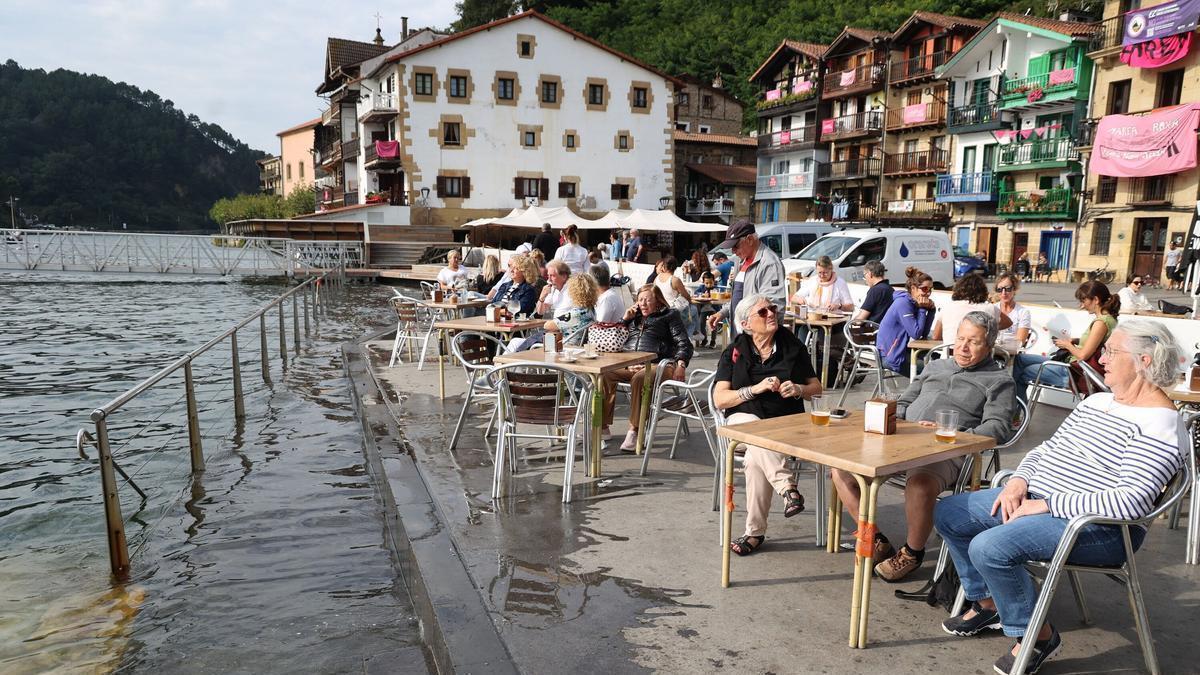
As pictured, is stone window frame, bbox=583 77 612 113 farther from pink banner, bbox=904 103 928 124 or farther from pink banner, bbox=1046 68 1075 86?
pink banner, bbox=1046 68 1075 86

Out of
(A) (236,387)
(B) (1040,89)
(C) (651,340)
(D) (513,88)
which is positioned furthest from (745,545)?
(D) (513,88)

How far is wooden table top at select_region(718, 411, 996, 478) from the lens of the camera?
3.17m

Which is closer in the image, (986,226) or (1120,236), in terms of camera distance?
(1120,236)

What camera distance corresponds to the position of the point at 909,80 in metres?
40.6

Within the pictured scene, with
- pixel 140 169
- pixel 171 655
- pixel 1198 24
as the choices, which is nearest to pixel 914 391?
pixel 171 655

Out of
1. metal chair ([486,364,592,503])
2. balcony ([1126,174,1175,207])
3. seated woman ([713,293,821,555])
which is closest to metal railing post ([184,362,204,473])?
metal chair ([486,364,592,503])

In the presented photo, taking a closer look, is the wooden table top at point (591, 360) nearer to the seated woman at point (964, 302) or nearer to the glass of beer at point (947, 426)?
the glass of beer at point (947, 426)

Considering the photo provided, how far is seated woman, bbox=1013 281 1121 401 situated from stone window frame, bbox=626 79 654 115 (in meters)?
38.9

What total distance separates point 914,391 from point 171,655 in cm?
405

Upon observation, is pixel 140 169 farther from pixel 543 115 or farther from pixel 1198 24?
pixel 1198 24

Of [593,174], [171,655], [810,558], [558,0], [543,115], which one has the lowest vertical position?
→ [171,655]

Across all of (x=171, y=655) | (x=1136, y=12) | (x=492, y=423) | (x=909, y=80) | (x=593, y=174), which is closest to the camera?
(x=171, y=655)

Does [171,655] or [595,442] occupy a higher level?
[595,442]

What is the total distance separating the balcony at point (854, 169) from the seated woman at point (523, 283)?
37.4 meters
